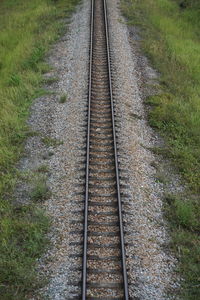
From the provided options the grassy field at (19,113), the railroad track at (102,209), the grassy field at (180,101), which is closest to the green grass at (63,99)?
the railroad track at (102,209)

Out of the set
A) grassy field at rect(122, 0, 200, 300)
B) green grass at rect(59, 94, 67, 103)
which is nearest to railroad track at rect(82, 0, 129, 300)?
Result: green grass at rect(59, 94, 67, 103)

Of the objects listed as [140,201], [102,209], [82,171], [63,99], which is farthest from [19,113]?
[140,201]

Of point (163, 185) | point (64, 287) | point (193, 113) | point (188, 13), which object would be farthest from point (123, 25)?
point (64, 287)

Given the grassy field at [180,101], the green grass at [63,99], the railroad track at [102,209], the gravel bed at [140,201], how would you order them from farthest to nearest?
the green grass at [63,99], the grassy field at [180,101], the gravel bed at [140,201], the railroad track at [102,209]

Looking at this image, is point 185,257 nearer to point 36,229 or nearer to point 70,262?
point 70,262

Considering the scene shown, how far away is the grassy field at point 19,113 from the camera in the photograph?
26.4 ft

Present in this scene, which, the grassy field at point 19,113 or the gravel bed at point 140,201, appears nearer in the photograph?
the gravel bed at point 140,201

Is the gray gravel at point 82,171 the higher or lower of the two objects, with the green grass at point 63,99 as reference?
lower

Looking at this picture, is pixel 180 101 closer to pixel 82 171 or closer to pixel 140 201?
pixel 82 171

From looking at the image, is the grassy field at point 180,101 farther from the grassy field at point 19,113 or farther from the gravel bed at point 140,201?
the grassy field at point 19,113

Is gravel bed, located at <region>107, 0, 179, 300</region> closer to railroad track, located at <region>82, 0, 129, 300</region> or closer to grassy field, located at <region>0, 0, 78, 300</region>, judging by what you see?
railroad track, located at <region>82, 0, 129, 300</region>

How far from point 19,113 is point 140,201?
21.5 feet

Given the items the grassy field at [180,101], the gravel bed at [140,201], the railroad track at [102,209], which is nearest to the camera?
the railroad track at [102,209]

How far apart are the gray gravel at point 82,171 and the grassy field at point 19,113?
1.08ft
